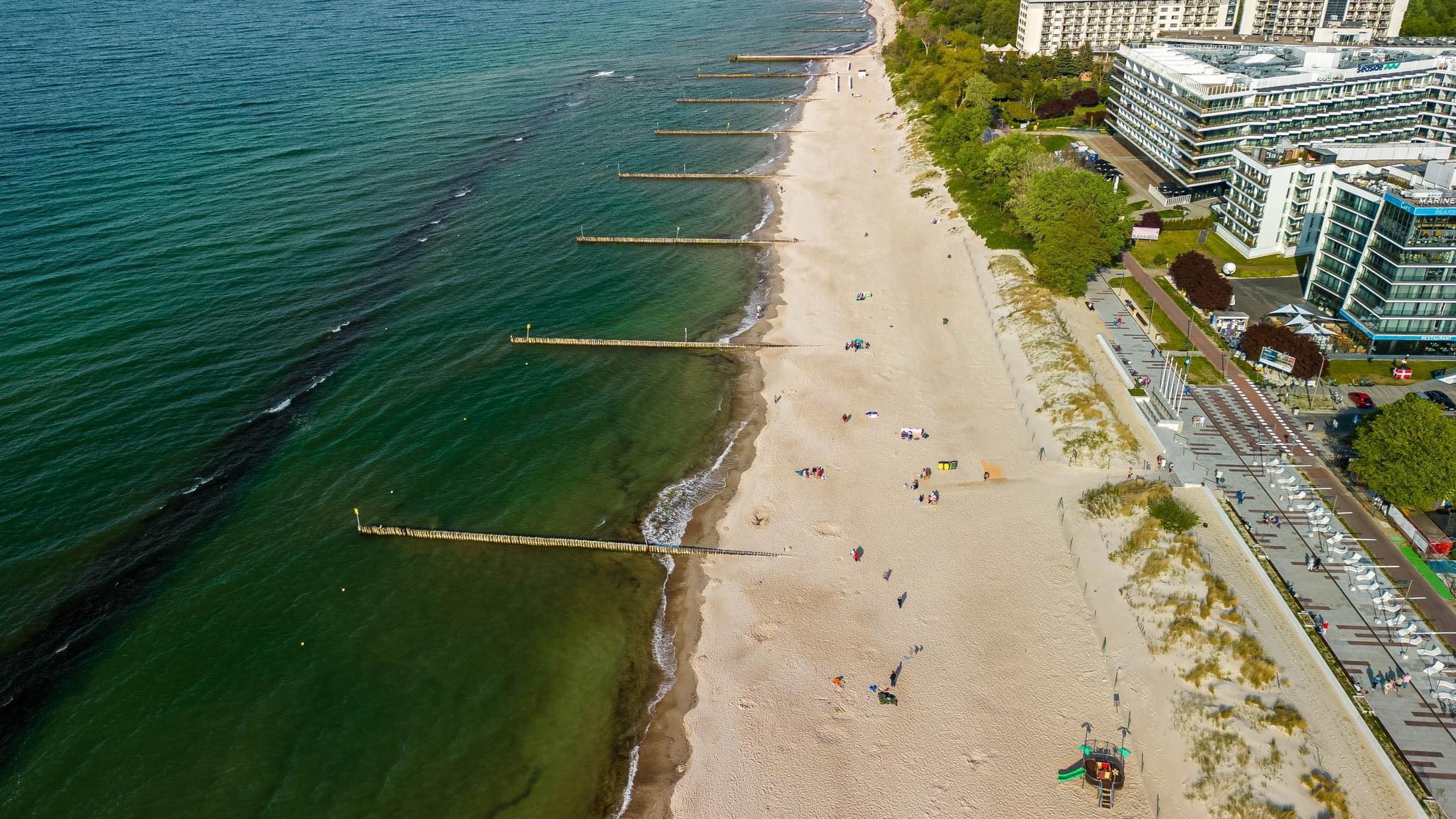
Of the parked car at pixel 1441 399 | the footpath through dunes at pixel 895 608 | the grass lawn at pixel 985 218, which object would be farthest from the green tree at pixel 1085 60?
the parked car at pixel 1441 399

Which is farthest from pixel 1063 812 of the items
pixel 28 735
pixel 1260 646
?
pixel 28 735

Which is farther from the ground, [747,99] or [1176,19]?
[1176,19]

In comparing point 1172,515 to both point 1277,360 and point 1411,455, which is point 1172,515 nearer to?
point 1411,455

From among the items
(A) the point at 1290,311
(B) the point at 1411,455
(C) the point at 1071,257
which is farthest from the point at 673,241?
(B) the point at 1411,455

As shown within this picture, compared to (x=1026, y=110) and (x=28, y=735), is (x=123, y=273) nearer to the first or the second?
(x=28, y=735)

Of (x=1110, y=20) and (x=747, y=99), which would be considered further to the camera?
(x=747, y=99)

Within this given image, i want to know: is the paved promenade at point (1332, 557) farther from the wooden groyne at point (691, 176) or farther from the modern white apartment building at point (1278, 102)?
the wooden groyne at point (691, 176)
